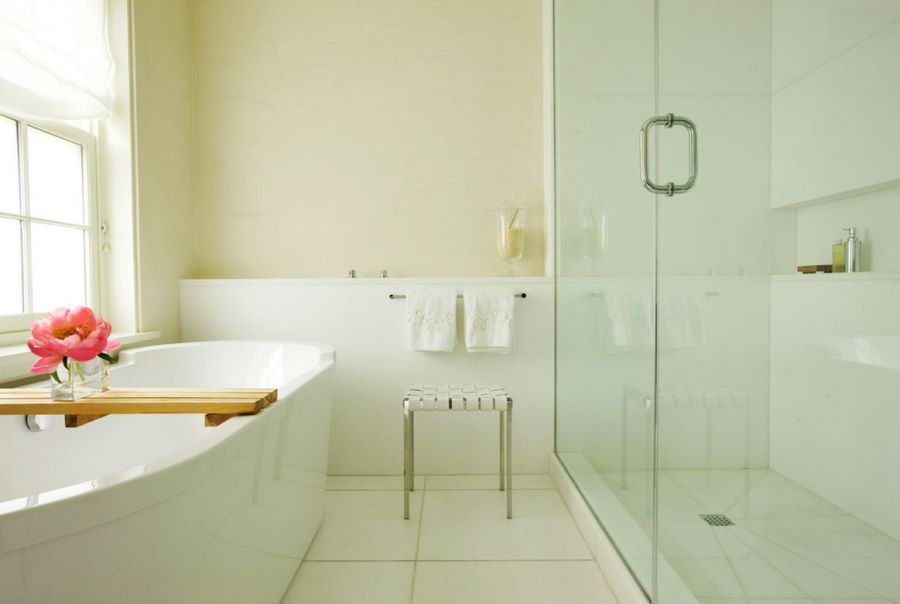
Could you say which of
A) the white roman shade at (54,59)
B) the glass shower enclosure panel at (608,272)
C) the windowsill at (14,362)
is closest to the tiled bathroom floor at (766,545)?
the glass shower enclosure panel at (608,272)

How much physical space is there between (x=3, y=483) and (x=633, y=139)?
1.80 metres

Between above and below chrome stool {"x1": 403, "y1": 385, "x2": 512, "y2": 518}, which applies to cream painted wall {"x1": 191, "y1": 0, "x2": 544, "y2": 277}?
above

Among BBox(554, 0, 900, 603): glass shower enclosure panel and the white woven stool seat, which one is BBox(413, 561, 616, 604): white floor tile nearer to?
BBox(554, 0, 900, 603): glass shower enclosure panel

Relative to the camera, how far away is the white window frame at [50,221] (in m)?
1.71

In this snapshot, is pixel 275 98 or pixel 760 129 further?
pixel 275 98

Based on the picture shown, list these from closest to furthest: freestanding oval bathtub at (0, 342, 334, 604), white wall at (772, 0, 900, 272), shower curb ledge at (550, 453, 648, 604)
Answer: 1. white wall at (772, 0, 900, 272)
2. freestanding oval bathtub at (0, 342, 334, 604)
3. shower curb ledge at (550, 453, 648, 604)

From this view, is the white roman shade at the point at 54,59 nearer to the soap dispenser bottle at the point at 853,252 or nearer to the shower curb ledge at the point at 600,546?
the soap dispenser bottle at the point at 853,252

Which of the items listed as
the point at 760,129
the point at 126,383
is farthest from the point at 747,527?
the point at 126,383

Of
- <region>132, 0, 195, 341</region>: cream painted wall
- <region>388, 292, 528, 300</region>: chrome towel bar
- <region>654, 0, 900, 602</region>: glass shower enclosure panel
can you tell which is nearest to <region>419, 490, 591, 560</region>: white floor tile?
<region>654, 0, 900, 602</region>: glass shower enclosure panel

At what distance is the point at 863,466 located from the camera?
537 mm

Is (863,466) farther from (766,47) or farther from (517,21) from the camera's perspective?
(517,21)

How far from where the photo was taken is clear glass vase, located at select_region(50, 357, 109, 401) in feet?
3.75

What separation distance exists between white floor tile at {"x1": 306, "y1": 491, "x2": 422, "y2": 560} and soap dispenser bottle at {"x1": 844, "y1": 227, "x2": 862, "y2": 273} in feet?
4.81

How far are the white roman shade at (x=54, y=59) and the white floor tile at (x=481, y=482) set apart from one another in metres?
2.03
